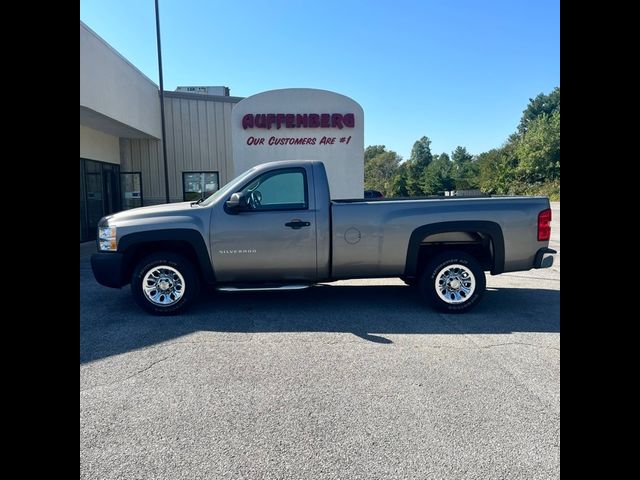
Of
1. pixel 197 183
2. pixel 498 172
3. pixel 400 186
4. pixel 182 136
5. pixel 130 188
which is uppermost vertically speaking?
pixel 498 172

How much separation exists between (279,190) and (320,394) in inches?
113

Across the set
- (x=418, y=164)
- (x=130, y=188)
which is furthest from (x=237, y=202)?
(x=418, y=164)

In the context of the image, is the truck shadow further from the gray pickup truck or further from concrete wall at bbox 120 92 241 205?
concrete wall at bbox 120 92 241 205

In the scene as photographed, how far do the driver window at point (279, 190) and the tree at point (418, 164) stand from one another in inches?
2571

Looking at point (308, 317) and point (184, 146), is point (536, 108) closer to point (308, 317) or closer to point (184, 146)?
point (184, 146)

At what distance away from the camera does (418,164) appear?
82438 millimetres

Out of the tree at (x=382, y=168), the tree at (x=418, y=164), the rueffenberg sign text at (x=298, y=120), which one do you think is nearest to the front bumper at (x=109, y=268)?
the rueffenberg sign text at (x=298, y=120)

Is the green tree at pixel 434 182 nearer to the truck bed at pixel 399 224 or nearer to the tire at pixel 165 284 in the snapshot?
the truck bed at pixel 399 224

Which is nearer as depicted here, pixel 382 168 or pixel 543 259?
pixel 543 259

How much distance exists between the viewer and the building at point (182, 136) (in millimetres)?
11258

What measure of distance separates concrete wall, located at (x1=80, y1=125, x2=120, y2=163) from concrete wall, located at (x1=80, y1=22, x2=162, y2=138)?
150 cm

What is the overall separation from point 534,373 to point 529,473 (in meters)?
1.42

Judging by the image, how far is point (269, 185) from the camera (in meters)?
5.12
